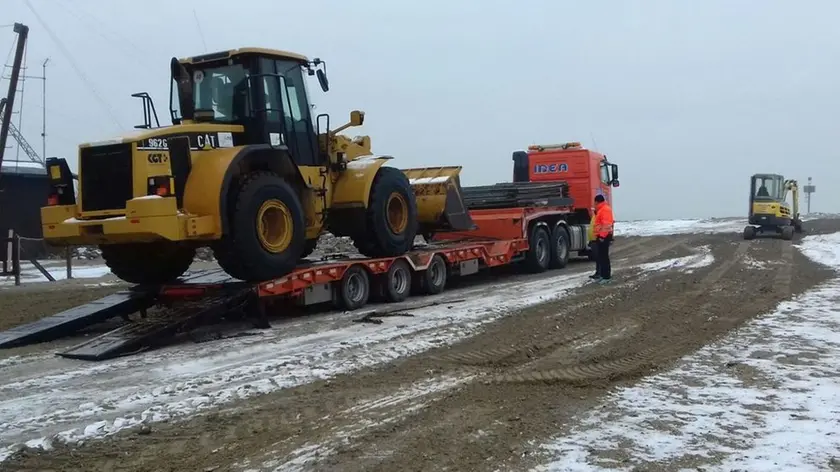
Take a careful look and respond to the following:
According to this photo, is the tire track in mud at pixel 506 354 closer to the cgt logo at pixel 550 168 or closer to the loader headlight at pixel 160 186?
the loader headlight at pixel 160 186

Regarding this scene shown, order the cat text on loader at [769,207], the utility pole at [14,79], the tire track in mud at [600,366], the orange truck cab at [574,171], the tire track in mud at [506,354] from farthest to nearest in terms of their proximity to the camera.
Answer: the cat text on loader at [769,207], the utility pole at [14,79], the orange truck cab at [574,171], the tire track in mud at [506,354], the tire track in mud at [600,366]

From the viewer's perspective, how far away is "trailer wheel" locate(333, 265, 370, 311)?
10883 millimetres

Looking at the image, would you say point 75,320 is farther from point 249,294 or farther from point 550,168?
point 550,168

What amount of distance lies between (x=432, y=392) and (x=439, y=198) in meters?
7.77

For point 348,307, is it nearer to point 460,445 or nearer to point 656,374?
point 656,374

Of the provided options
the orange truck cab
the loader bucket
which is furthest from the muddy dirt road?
the orange truck cab

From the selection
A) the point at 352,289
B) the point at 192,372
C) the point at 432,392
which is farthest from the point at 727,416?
the point at 352,289

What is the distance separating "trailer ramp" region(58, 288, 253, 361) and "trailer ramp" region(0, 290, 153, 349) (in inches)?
26.3

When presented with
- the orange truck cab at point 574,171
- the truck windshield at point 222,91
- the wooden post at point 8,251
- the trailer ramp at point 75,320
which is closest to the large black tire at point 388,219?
the truck windshield at point 222,91

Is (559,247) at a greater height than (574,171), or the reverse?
(574,171)

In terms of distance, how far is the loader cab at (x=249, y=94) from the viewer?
397 inches

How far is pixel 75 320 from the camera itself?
9.26 meters

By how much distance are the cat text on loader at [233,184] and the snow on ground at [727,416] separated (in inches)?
194

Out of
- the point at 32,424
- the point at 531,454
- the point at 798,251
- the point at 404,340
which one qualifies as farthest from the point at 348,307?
the point at 798,251
